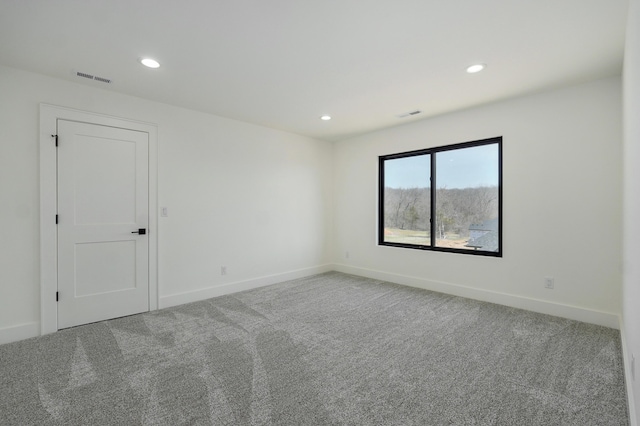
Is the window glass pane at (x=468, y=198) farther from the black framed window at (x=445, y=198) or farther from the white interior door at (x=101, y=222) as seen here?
the white interior door at (x=101, y=222)

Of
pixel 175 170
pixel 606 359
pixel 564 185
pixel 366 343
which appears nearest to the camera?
pixel 606 359

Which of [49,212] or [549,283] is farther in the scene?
[549,283]

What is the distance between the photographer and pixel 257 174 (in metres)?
4.70

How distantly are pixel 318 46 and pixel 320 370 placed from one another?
2563mm

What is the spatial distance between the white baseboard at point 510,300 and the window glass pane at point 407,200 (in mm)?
603

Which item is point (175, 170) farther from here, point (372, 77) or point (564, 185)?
point (564, 185)

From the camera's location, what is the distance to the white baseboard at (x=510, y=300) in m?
3.07

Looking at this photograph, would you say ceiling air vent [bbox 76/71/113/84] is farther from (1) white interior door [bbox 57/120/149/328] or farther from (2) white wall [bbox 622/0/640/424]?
(2) white wall [bbox 622/0/640/424]

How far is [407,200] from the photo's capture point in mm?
4922

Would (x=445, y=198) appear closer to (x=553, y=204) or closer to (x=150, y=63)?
(x=553, y=204)

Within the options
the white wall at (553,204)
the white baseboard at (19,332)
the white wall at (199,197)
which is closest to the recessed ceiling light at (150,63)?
the white wall at (199,197)

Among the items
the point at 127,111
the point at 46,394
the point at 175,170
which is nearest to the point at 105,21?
the point at 127,111

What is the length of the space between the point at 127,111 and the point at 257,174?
72.9 inches

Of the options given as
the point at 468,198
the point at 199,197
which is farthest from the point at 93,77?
the point at 468,198
